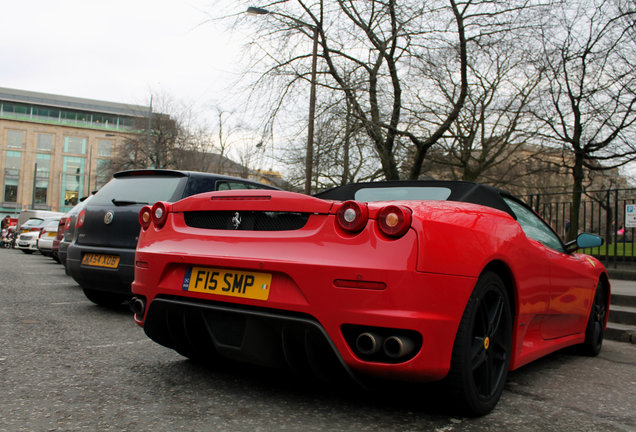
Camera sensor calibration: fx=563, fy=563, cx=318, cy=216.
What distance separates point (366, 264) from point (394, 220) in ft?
0.77

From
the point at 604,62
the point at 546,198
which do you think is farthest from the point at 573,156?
the point at 546,198

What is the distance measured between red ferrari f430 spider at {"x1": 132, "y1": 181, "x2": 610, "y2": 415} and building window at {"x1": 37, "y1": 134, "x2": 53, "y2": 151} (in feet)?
276

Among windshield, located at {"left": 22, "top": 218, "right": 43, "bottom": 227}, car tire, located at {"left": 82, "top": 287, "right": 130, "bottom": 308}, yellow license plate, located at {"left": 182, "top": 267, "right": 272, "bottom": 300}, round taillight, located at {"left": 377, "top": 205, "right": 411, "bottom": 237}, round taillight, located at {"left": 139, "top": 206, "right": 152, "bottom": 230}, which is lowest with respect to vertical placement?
car tire, located at {"left": 82, "top": 287, "right": 130, "bottom": 308}

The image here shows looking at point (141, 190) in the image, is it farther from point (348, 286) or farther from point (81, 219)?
point (348, 286)

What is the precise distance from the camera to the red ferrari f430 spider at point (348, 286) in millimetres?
2447

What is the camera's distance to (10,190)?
75562 mm

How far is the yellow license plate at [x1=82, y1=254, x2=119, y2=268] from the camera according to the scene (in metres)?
5.52

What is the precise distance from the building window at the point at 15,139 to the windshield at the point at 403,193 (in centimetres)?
8419

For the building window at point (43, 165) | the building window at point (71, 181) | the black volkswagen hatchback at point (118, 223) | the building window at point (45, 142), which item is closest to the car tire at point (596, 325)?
the black volkswagen hatchback at point (118, 223)

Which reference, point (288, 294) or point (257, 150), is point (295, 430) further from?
point (257, 150)

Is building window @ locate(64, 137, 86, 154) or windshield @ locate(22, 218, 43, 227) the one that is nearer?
windshield @ locate(22, 218, 43, 227)

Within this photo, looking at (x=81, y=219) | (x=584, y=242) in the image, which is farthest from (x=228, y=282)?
(x=81, y=219)

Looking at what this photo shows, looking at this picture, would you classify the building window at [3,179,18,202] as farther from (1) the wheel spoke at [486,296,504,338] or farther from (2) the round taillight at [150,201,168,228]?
(1) the wheel spoke at [486,296,504,338]

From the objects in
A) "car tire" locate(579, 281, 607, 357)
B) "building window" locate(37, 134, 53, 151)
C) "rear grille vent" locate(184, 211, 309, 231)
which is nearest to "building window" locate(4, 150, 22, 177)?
"building window" locate(37, 134, 53, 151)
